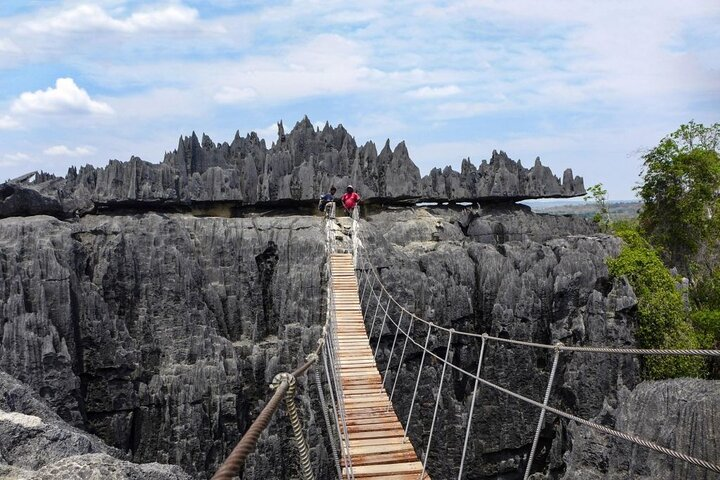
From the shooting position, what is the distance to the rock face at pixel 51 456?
2.14 meters

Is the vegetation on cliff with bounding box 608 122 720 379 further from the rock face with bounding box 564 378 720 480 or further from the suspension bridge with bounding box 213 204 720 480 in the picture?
the suspension bridge with bounding box 213 204 720 480

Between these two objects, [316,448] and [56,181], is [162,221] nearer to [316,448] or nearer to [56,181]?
[56,181]

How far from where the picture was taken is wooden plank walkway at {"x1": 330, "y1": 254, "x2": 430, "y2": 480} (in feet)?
12.5

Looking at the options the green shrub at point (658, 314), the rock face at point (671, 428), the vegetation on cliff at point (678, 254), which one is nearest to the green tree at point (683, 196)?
the vegetation on cliff at point (678, 254)

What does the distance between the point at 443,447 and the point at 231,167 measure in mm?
9185

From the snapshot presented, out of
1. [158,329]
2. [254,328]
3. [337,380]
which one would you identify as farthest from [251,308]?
[337,380]

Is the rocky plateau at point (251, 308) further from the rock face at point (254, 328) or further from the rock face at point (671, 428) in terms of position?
the rock face at point (671, 428)

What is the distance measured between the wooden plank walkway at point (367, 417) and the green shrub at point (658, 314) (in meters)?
8.89

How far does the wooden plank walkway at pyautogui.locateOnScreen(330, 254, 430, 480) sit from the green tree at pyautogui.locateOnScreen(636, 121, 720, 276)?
13.9 metres

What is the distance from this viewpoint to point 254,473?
11094mm

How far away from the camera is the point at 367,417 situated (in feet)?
15.0

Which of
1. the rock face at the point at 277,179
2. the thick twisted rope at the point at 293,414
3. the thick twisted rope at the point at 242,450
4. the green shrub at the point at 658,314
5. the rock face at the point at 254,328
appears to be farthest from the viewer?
the rock face at the point at 277,179

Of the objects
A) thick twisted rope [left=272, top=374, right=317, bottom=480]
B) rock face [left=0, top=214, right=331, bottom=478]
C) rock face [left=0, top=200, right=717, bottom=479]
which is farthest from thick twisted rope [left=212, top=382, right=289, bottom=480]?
rock face [left=0, top=214, right=331, bottom=478]

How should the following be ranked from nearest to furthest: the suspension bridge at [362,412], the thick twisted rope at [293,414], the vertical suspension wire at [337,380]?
the suspension bridge at [362,412] → the thick twisted rope at [293,414] → the vertical suspension wire at [337,380]
